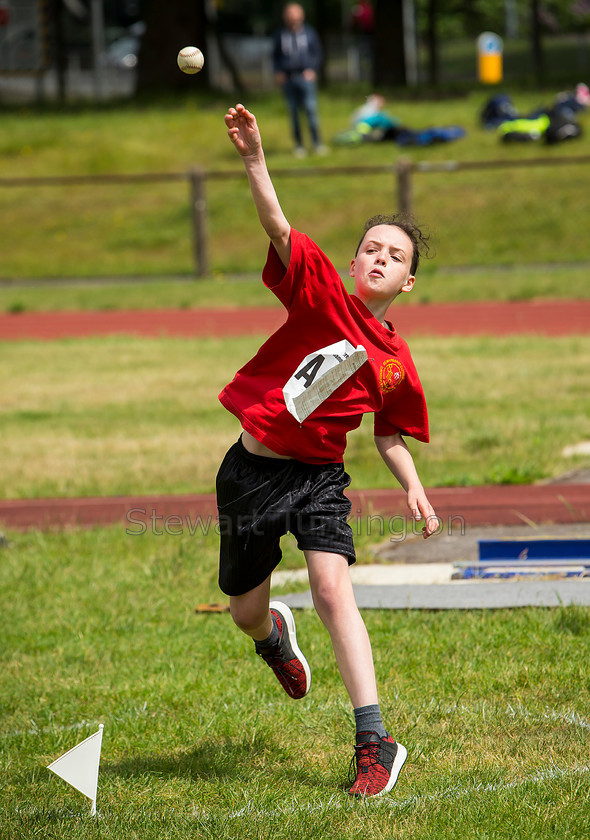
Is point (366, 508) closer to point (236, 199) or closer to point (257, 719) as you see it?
A: point (257, 719)

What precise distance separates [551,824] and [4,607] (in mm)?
2883

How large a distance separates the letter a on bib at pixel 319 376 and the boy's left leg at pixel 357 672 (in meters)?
0.45

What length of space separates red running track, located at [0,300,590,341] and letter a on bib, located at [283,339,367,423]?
9.55 metres

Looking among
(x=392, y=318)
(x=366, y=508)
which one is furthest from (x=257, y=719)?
(x=392, y=318)

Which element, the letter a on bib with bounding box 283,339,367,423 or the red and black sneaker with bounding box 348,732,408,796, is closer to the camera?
the red and black sneaker with bounding box 348,732,408,796

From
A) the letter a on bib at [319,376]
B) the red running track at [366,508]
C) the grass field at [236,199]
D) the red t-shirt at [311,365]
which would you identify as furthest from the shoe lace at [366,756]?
the grass field at [236,199]

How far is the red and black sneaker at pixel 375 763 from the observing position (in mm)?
3212

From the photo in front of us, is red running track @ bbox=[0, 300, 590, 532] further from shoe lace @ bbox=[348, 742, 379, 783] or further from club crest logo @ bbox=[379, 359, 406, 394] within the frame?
shoe lace @ bbox=[348, 742, 379, 783]

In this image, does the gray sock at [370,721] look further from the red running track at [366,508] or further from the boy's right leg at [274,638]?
the red running track at [366,508]

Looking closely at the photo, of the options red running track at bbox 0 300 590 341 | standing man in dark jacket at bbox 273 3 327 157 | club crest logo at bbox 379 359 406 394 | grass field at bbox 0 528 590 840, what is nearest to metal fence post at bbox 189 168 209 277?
standing man in dark jacket at bbox 273 3 327 157

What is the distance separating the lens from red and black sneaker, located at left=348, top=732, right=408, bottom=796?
3212 mm

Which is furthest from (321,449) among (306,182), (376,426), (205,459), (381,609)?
(306,182)

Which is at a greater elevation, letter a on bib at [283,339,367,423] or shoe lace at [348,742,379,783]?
letter a on bib at [283,339,367,423]

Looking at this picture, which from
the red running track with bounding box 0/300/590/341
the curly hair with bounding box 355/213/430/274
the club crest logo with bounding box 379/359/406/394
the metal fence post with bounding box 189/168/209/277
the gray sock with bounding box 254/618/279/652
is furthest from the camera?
the metal fence post with bounding box 189/168/209/277
